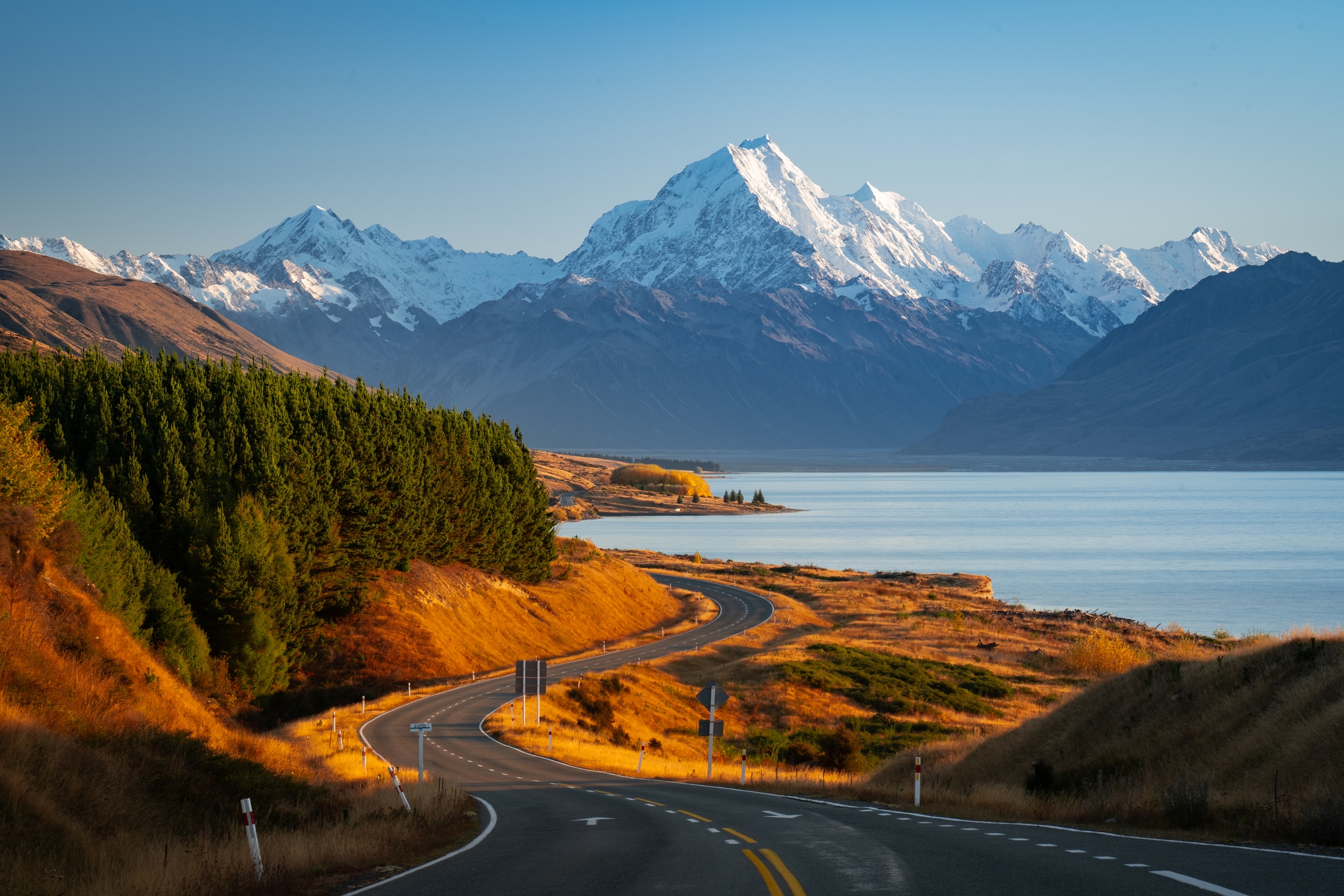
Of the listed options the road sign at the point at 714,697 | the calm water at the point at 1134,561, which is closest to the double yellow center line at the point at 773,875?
the road sign at the point at 714,697

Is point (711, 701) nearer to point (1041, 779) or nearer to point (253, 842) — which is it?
point (1041, 779)

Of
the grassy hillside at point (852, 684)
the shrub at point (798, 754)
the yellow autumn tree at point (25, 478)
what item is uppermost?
the yellow autumn tree at point (25, 478)

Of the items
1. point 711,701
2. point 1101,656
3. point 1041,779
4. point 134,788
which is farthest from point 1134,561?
point 134,788

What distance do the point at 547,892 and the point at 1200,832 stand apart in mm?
10603

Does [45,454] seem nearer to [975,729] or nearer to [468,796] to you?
[468,796]

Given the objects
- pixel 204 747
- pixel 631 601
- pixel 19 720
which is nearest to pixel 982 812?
pixel 204 747

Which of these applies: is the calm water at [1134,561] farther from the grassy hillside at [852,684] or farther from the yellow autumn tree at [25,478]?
the yellow autumn tree at [25,478]

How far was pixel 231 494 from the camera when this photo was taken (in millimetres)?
54312

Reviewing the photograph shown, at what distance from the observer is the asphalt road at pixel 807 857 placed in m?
12.9

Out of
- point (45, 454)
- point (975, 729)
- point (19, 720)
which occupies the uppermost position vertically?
point (45, 454)

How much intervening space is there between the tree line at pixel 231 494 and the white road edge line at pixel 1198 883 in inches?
1275

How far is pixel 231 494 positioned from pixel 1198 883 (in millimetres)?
49944

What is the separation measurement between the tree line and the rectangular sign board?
12502 millimetres

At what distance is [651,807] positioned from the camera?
24234 millimetres
